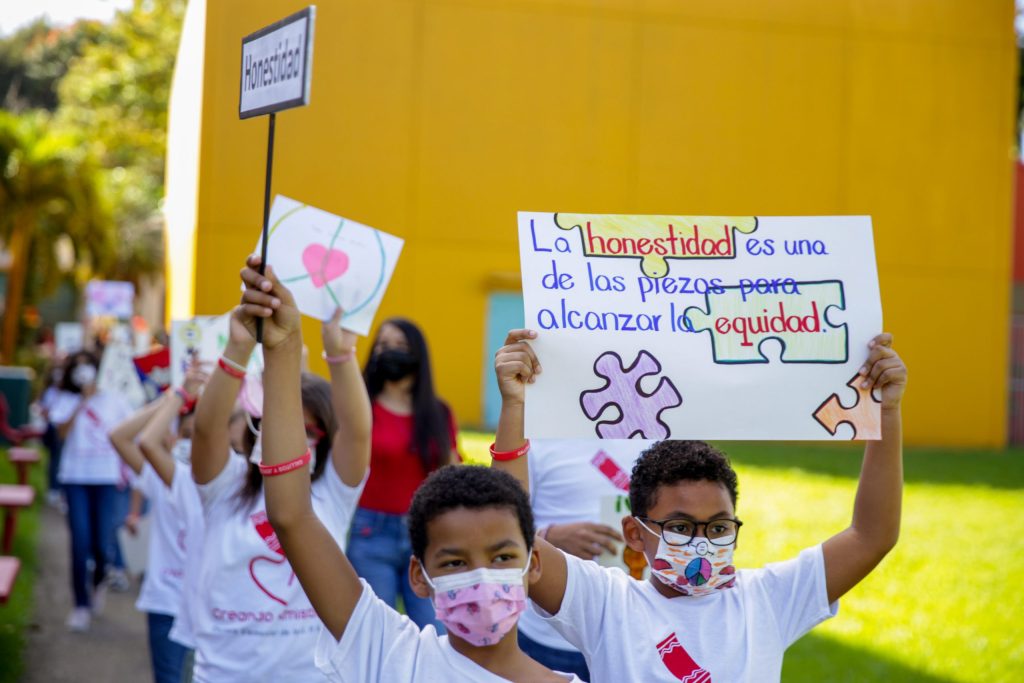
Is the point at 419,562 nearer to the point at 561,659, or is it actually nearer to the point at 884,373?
the point at 884,373

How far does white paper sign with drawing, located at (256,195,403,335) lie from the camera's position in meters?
4.68

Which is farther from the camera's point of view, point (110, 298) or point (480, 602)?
point (110, 298)

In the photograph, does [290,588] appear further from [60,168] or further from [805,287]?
[60,168]

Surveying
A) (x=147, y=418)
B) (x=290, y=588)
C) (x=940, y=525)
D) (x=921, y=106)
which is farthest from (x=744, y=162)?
(x=290, y=588)

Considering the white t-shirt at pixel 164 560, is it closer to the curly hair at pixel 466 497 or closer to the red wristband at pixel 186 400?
the red wristband at pixel 186 400

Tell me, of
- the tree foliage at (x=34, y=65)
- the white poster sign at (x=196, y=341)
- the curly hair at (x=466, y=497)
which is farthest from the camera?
the tree foliage at (x=34, y=65)

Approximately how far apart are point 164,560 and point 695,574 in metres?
3.57

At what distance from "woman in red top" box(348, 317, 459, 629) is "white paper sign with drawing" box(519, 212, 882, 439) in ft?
8.97

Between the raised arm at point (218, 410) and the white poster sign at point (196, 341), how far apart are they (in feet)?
5.93

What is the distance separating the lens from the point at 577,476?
175 inches

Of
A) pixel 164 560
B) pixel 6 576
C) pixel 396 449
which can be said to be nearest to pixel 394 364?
pixel 396 449

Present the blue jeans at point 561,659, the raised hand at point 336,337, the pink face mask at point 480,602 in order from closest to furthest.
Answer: the pink face mask at point 480,602 → the blue jeans at point 561,659 → the raised hand at point 336,337

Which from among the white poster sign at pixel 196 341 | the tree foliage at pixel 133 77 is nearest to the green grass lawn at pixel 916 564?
the white poster sign at pixel 196 341

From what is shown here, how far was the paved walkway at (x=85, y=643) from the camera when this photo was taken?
300 inches
